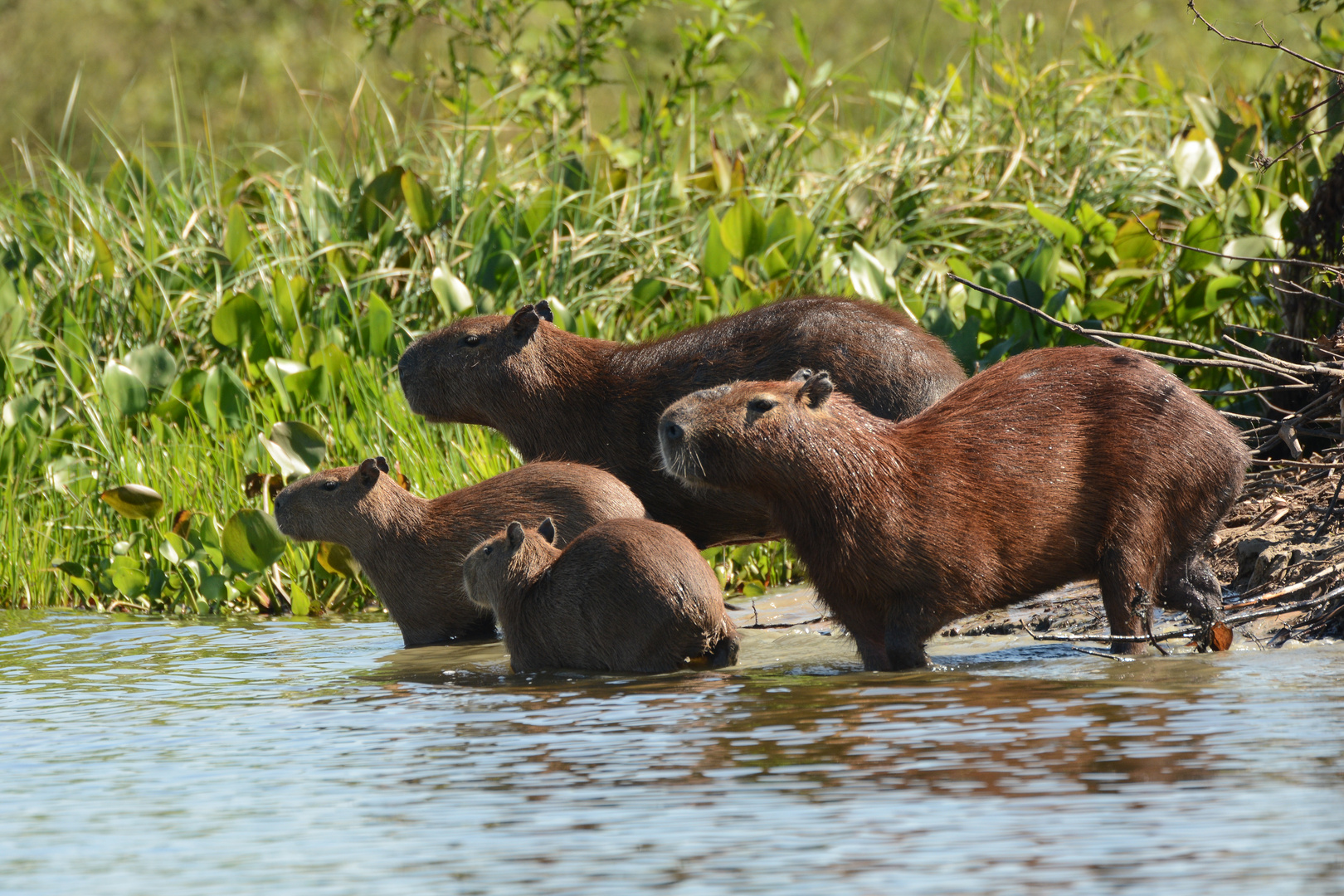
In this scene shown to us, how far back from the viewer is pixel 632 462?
6.26 metres

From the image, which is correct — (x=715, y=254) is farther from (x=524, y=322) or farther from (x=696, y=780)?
(x=696, y=780)

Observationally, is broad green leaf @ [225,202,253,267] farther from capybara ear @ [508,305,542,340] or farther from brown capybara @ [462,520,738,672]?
brown capybara @ [462,520,738,672]

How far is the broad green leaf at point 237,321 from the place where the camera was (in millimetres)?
7992

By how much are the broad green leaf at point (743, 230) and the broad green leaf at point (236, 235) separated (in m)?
2.69

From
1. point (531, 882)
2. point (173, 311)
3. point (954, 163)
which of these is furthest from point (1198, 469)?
point (173, 311)

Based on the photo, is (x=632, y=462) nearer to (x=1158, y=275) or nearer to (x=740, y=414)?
(x=740, y=414)

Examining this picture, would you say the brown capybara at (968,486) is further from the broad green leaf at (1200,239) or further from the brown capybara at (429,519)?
the broad green leaf at (1200,239)

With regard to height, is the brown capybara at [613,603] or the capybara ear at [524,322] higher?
the capybara ear at [524,322]

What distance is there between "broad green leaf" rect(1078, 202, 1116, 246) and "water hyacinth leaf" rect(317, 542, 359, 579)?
399 cm

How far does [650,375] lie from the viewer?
6.23 m

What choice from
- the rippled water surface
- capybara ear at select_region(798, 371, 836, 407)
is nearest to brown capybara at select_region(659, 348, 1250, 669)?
capybara ear at select_region(798, 371, 836, 407)

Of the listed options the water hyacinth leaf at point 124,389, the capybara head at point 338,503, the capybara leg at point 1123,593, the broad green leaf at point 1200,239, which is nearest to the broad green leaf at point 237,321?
the water hyacinth leaf at point 124,389

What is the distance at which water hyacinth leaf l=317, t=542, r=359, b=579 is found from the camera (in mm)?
6863

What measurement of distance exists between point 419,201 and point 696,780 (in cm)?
595
